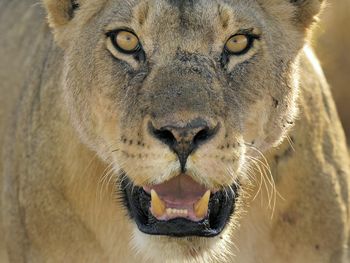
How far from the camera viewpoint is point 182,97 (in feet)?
11.2

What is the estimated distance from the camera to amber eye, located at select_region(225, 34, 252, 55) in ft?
12.0

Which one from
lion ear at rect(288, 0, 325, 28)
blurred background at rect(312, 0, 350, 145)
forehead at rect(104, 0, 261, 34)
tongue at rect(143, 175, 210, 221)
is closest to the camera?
tongue at rect(143, 175, 210, 221)

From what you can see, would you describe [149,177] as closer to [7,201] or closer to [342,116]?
Result: [7,201]

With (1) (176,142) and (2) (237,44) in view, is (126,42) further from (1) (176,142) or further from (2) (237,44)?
(1) (176,142)

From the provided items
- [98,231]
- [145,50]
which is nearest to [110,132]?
[145,50]

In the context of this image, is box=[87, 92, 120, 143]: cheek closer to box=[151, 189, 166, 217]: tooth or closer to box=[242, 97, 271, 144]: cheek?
box=[151, 189, 166, 217]: tooth

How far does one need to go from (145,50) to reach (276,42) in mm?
487

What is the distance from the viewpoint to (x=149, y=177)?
342cm

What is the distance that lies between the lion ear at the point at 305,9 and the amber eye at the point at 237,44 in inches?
14.3

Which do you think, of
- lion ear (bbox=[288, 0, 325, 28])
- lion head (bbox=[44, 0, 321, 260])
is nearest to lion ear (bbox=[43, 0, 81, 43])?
lion head (bbox=[44, 0, 321, 260])

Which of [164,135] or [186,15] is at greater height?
[186,15]

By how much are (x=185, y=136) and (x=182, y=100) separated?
0.19 meters

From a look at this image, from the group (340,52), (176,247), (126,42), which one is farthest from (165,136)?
(340,52)

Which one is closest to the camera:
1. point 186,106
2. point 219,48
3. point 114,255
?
point 186,106
